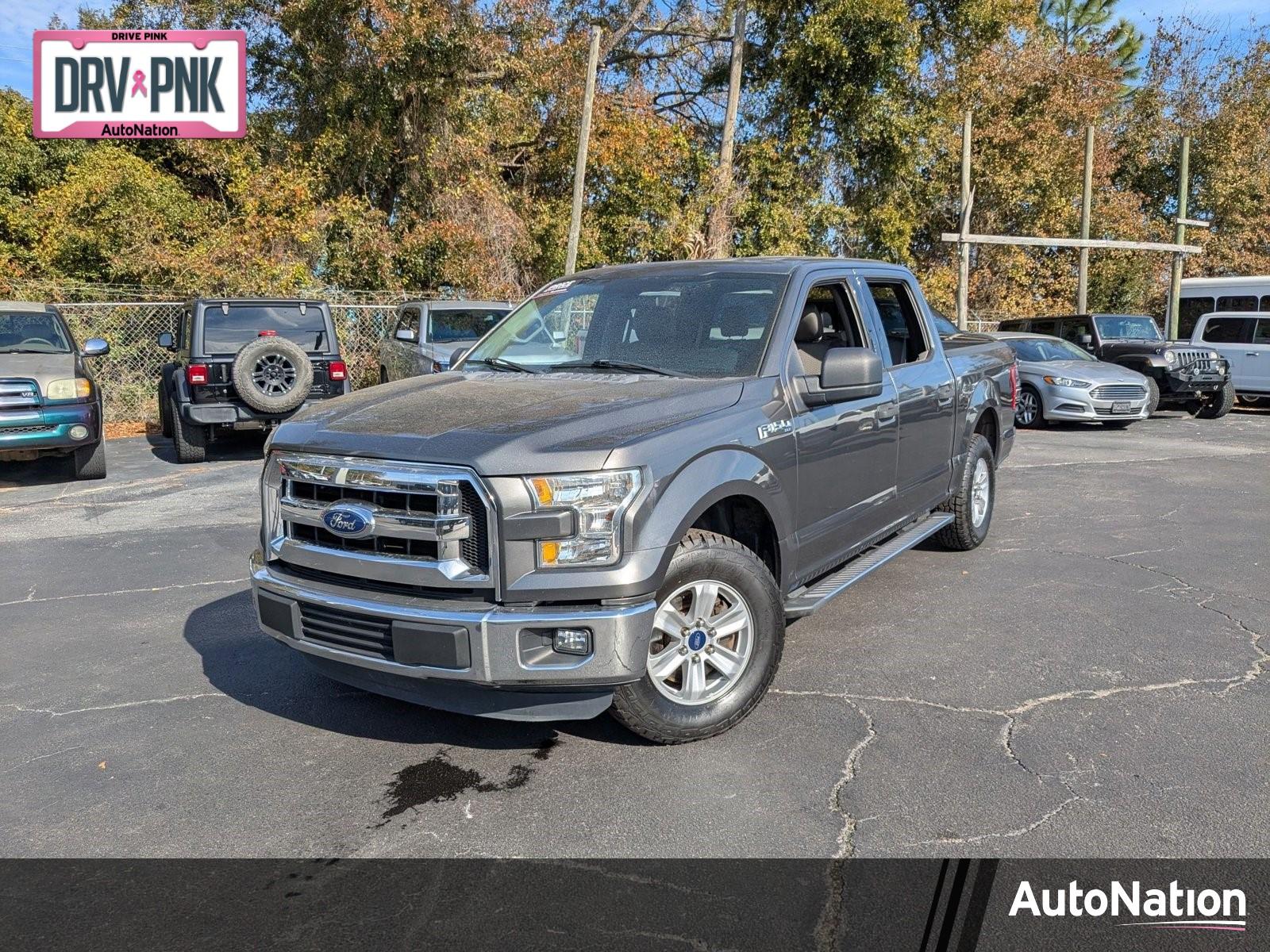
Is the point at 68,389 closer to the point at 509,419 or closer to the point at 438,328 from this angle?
the point at 438,328

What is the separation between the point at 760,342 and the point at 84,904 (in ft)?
10.5

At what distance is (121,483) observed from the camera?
10445 millimetres

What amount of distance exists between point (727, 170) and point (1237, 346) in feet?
38.0

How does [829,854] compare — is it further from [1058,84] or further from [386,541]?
[1058,84]

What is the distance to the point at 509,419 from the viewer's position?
362 cm

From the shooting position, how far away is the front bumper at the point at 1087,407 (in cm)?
1458

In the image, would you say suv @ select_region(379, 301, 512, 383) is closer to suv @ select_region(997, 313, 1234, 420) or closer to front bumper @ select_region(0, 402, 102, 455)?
front bumper @ select_region(0, 402, 102, 455)

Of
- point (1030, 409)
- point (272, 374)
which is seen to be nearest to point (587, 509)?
point (272, 374)

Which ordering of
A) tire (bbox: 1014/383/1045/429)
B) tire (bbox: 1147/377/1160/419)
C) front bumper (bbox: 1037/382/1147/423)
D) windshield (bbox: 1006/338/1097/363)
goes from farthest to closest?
windshield (bbox: 1006/338/1097/363) → tire (bbox: 1014/383/1045/429) → tire (bbox: 1147/377/1160/419) → front bumper (bbox: 1037/382/1147/423)

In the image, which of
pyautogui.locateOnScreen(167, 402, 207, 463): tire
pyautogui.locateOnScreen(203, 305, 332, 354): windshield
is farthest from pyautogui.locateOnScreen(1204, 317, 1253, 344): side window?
pyautogui.locateOnScreen(167, 402, 207, 463): tire

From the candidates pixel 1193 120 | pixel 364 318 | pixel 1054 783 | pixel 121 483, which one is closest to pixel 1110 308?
pixel 1193 120

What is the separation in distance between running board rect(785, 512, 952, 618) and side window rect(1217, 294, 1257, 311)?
16619 mm

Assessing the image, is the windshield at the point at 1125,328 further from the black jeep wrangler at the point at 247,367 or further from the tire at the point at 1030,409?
the black jeep wrangler at the point at 247,367

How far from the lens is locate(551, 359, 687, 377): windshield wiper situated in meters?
4.37
